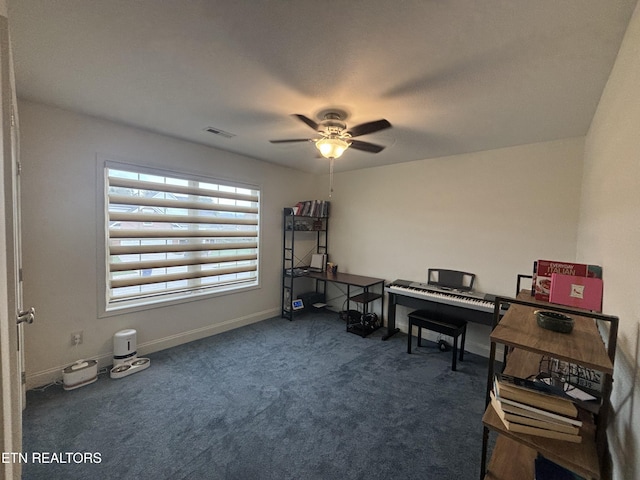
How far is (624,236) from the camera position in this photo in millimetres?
1119

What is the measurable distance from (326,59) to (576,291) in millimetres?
1742

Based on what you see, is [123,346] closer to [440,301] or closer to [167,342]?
[167,342]

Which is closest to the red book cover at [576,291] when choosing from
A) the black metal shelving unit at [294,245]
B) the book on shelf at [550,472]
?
the book on shelf at [550,472]

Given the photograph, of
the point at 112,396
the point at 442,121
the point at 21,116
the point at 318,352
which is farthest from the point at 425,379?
the point at 21,116

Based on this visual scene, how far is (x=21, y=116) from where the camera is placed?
84.7 inches

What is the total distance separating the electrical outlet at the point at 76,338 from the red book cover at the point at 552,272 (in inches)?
146

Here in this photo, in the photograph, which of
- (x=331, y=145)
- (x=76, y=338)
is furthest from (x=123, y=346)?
(x=331, y=145)

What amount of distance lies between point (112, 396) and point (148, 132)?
2.56 m

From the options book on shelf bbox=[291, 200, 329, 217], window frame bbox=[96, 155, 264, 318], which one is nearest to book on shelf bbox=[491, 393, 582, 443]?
window frame bbox=[96, 155, 264, 318]

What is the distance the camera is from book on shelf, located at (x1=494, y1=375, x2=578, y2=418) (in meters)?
0.99

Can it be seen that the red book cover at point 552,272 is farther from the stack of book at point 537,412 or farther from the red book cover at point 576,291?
the stack of book at point 537,412

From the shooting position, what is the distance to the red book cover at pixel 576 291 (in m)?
1.17

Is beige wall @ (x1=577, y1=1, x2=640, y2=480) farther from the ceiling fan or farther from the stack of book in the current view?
the ceiling fan

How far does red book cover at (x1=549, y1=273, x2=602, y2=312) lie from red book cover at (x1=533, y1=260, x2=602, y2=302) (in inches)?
7.5
